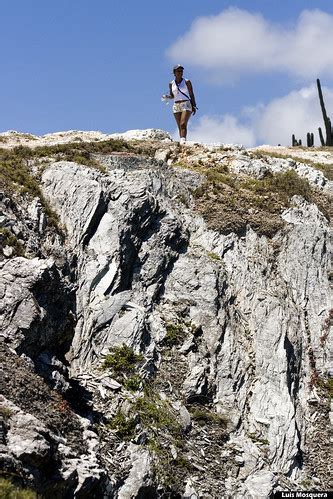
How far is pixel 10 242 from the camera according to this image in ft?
62.7

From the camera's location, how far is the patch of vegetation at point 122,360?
18.6 m

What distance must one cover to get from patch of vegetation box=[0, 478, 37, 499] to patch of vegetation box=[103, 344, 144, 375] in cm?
795

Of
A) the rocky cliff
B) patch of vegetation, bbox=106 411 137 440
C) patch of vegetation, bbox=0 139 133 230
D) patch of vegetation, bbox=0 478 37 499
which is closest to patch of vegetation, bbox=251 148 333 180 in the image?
the rocky cliff

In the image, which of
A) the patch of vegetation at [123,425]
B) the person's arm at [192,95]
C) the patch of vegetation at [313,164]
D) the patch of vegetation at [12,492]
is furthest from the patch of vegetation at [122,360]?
the patch of vegetation at [313,164]

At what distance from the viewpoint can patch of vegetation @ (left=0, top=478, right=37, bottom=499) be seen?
1019cm

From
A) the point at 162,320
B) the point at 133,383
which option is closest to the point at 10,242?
the point at 133,383

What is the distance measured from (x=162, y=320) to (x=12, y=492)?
1184 cm

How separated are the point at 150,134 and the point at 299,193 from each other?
9864mm

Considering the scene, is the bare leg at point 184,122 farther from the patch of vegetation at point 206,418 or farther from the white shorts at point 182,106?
the patch of vegetation at point 206,418

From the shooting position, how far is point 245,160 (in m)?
30.7

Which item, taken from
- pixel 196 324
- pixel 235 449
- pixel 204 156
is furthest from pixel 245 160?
pixel 235 449

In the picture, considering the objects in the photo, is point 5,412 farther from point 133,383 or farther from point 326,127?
point 326,127

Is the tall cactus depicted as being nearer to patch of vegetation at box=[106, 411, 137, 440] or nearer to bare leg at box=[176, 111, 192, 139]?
bare leg at box=[176, 111, 192, 139]

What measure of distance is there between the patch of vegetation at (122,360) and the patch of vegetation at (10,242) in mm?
4615
